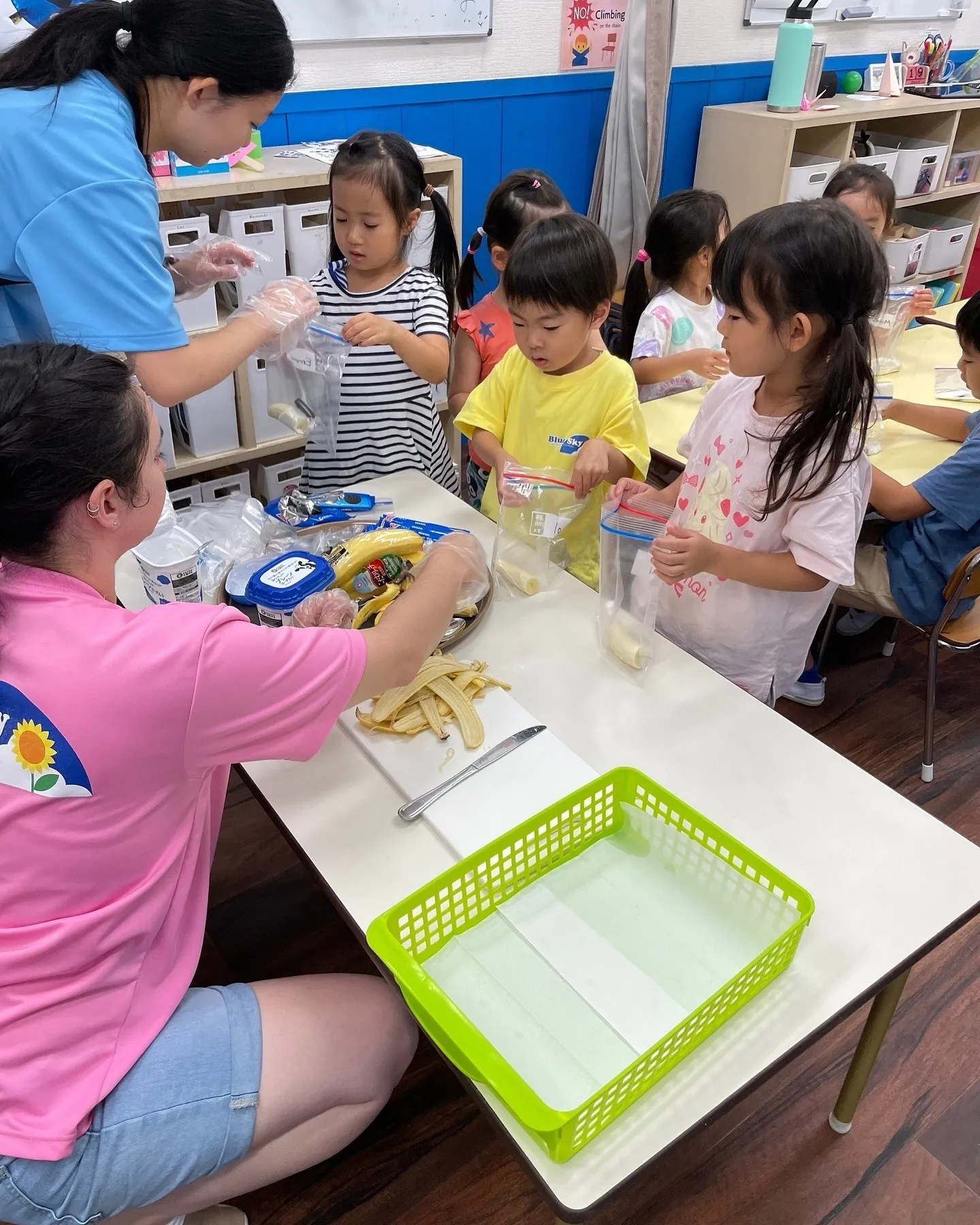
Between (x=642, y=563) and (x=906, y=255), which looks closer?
(x=642, y=563)

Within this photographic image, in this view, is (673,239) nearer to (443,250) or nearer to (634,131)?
(443,250)

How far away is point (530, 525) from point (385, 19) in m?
2.08

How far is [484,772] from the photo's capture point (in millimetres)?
1056

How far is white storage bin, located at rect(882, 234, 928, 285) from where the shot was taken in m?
3.46

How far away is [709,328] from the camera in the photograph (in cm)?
242

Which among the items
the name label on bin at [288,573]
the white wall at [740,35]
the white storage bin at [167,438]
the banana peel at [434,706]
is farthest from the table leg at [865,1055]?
the white wall at [740,35]

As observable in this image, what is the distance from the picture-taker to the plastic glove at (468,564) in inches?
47.4

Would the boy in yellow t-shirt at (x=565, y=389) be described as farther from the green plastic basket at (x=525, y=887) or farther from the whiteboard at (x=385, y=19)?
the whiteboard at (x=385, y=19)

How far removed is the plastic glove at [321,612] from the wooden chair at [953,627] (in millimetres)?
1234

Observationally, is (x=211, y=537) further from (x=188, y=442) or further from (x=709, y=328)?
(x=709, y=328)

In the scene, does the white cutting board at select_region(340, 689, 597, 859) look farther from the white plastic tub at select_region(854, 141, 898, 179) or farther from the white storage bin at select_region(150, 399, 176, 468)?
the white plastic tub at select_region(854, 141, 898, 179)

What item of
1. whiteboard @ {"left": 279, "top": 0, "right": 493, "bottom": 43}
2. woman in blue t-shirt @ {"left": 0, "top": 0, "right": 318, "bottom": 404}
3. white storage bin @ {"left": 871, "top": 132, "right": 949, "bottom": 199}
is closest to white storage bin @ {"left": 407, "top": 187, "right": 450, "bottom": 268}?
whiteboard @ {"left": 279, "top": 0, "right": 493, "bottom": 43}

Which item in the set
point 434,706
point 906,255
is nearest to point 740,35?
point 906,255

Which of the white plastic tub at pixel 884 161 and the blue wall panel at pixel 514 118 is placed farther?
the white plastic tub at pixel 884 161
